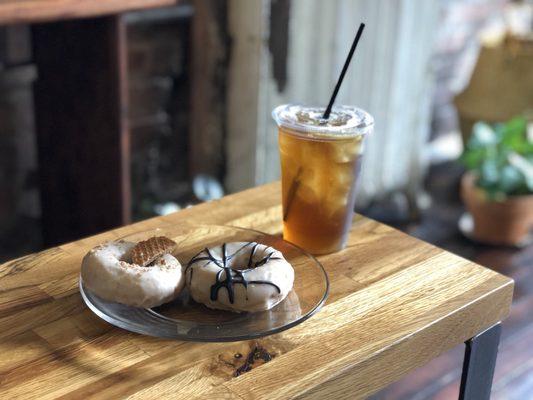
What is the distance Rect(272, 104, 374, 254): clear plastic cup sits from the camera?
1.14 metres

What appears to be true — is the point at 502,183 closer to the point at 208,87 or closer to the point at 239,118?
the point at 239,118

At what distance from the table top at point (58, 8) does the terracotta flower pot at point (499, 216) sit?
1.35 m

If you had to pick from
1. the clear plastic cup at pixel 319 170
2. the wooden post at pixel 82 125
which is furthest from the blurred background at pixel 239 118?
the clear plastic cup at pixel 319 170

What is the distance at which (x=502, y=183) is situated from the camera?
2559 mm

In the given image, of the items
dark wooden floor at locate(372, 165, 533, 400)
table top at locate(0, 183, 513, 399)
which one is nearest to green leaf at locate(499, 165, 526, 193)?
dark wooden floor at locate(372, 165, 533, 400)

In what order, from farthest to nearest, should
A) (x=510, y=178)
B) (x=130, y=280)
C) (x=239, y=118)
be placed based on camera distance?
1. (x=510, y=178)
2. (x=239, y=118)
3. (x=130, y=280)

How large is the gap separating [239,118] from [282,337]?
144 cm

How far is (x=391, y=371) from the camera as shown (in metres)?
1.00

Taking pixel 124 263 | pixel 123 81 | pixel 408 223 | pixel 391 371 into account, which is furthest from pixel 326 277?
pixel 408 223

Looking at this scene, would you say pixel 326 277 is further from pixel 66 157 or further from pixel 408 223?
pixel 408 223

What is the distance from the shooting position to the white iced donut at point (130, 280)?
3.17 ft

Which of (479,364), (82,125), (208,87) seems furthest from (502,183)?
(479,364)

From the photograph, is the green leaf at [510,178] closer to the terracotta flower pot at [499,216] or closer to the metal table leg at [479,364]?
the terracotta flower pot at [499,216]

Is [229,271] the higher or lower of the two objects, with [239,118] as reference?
higher
